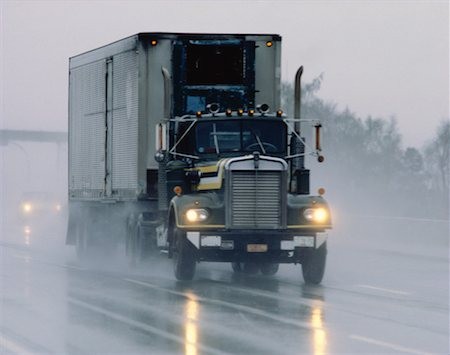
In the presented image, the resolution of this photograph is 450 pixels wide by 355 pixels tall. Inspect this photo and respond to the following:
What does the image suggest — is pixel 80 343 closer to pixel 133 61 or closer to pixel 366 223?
pixel 133 61

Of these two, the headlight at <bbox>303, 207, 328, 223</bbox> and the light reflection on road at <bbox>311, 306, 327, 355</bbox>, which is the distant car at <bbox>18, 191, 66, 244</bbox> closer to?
the headlight at <bbox>303, 207, 328, 223</bbox>

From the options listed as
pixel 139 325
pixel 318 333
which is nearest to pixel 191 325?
pixel 139 325

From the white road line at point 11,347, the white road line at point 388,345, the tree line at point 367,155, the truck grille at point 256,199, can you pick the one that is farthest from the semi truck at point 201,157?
the tree line at point 367,155

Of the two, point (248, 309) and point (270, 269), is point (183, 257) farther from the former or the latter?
point (248, 309)

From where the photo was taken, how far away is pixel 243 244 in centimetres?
2211

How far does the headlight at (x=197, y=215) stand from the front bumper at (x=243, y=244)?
20 centimetres

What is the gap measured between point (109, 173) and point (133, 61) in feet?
11.2

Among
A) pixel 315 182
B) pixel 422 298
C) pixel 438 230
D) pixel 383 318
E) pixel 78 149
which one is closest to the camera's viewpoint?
pixel 383 318

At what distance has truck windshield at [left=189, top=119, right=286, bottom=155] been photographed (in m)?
23.3

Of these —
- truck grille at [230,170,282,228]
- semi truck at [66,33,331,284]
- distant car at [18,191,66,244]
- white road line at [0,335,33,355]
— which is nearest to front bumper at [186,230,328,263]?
semi truck at [66,33,331,284]

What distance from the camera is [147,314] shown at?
16953 millimetres

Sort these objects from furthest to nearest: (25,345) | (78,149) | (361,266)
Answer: (78,149) < (361,266) < (25,345)

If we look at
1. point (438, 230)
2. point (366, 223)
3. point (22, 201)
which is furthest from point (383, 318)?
point (22, 201)

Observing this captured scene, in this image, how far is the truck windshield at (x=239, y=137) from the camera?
919 inches
